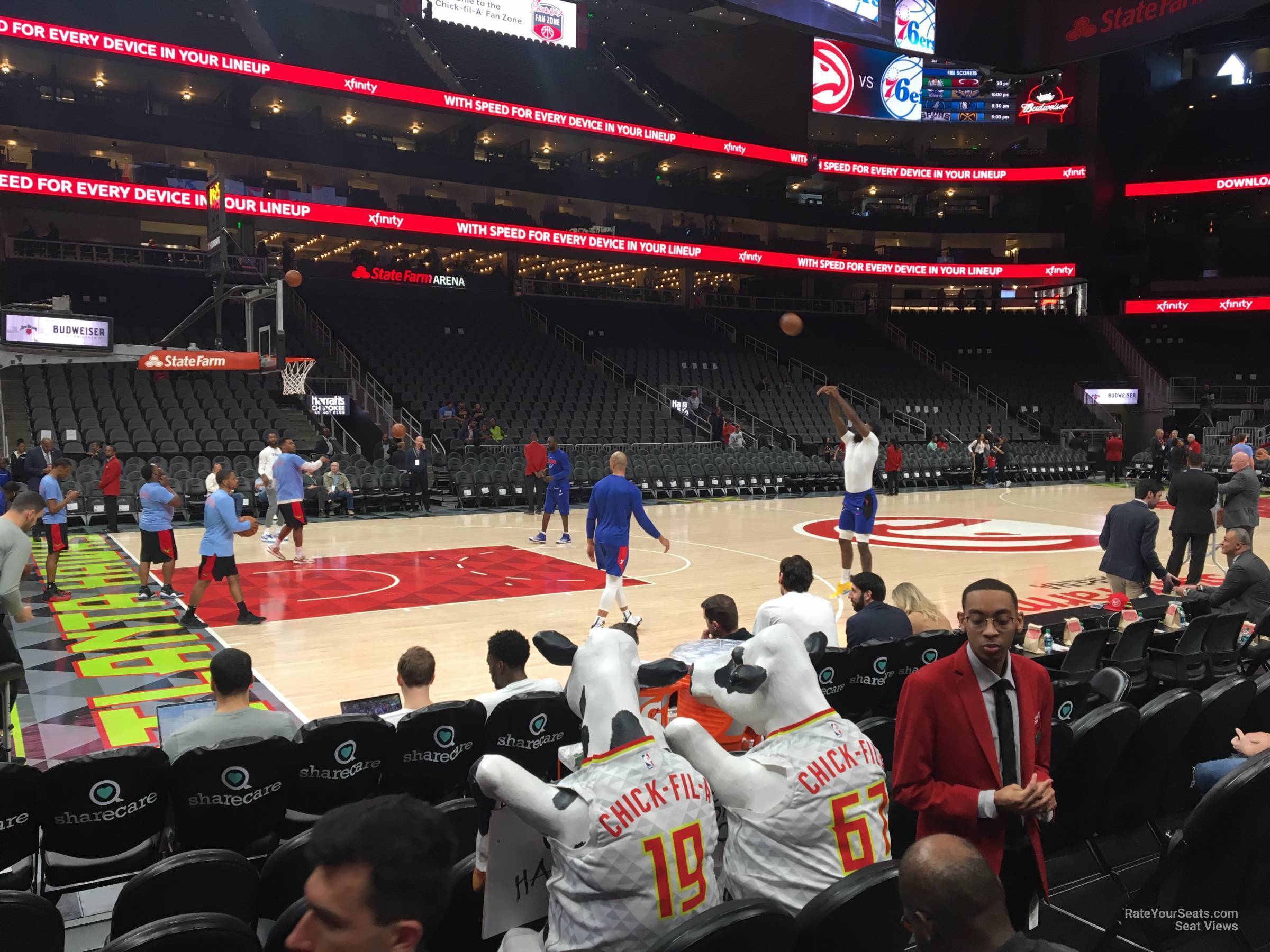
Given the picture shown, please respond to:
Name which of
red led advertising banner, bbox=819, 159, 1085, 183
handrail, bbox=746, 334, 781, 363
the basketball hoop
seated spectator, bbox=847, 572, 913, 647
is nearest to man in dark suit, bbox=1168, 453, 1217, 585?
seated spectator, bbox=847, 572, 913, 647

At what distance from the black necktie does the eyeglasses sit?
154mm

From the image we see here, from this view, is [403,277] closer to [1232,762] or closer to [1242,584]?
[1242,584]

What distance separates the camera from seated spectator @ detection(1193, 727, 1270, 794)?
3045 millimetres

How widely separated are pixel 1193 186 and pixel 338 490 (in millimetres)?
32610

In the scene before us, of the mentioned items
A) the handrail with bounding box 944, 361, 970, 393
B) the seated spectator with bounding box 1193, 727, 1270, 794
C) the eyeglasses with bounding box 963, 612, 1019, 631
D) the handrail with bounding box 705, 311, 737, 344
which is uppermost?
the handrail with bounding box 705, 311, 737, 344

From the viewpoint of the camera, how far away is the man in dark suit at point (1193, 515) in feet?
32.2

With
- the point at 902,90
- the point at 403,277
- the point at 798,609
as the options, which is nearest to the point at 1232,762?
the point at 798,609

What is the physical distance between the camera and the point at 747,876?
2.44 metres

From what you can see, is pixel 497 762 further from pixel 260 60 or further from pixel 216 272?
pixel 260 60

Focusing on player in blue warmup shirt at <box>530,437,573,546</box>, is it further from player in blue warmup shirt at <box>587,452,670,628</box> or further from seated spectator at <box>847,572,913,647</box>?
seated spectator at <box>847,572,913,647</box>

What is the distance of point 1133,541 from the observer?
7840 millimetres

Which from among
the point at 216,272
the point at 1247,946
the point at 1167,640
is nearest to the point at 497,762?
the point at 1247,946

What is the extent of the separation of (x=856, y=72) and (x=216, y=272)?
27.1 metres

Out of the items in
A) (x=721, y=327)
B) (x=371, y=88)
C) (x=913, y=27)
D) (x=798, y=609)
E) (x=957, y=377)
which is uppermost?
(x=371, y=88)
